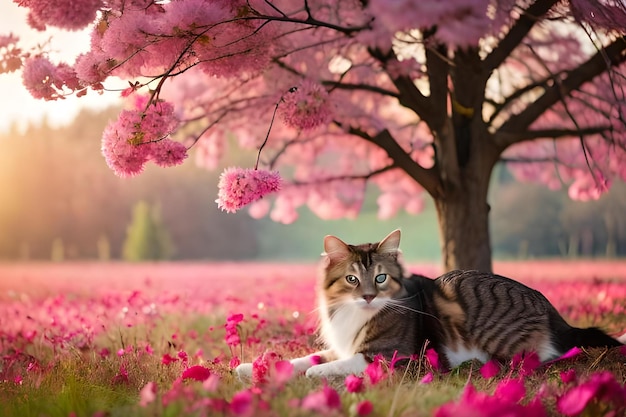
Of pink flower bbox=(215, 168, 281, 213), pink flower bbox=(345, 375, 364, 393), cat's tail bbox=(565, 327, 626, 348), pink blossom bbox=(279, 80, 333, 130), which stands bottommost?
cat's tail bbox=(565, 327, 626, 348)

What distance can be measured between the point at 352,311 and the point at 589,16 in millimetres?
2704

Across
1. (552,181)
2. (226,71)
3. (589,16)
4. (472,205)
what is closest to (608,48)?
(472,205)

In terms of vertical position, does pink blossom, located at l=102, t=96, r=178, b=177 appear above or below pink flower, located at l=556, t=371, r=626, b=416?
above

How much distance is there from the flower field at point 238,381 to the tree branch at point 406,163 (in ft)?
6.56

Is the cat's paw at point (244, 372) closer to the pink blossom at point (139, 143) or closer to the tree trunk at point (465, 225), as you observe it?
the pink blossom at point (139, 143)

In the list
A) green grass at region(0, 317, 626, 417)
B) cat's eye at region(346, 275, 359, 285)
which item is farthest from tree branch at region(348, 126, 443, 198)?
cat's eye at region(346, 275, 359, 285)

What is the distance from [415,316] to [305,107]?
191cm

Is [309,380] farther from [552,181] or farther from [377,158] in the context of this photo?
[552,181]

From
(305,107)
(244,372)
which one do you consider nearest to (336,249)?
(244,372)

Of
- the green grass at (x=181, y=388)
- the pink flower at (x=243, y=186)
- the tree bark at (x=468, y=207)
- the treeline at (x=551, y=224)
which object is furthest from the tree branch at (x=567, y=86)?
the treeline at (x=551, y=224)

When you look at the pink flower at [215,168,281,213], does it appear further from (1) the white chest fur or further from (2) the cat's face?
(1) the white chest fur

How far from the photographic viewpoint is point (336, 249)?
14.9 ft

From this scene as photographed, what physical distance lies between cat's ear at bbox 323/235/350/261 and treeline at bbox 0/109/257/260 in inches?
1048

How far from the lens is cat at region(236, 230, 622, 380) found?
440cm
